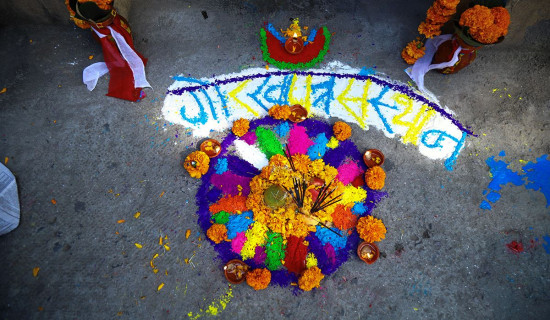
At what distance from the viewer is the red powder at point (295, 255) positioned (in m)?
3.25

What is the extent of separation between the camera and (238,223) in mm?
3336

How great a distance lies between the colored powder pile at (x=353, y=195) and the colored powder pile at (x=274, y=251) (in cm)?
84

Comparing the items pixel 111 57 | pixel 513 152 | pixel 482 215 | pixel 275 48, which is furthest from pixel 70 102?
pixel 513 152

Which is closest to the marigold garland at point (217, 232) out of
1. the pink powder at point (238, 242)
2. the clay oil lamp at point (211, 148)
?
the pink powder at point (238, 242)

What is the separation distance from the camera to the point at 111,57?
150 inches

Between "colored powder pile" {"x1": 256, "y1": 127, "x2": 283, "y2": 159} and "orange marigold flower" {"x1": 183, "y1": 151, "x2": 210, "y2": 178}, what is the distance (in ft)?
2.21

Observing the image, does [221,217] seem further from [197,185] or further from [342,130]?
[342,130]

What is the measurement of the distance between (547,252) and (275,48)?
4.05 metres

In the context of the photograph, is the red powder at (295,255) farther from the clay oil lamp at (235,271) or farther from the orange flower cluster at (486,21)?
the orange flower cluster at (486,21)

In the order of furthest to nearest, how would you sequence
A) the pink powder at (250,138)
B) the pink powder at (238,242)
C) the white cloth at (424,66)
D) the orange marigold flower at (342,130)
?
the white cloth at (424,66) → the pink powder at (250,138) → the orange marigold flower at (342,130) → the pink powder at (238,242)

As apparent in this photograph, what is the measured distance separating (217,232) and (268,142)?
1193 mm

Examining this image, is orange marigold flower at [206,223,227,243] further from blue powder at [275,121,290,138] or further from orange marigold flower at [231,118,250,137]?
blue powder at [275,121,290,138]

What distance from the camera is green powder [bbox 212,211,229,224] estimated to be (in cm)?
336

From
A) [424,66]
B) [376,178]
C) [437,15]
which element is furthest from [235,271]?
[437,15]
